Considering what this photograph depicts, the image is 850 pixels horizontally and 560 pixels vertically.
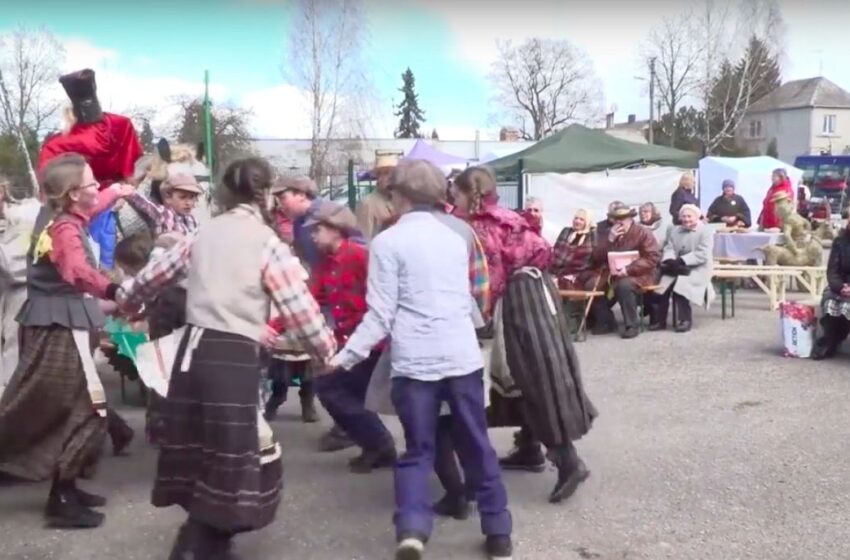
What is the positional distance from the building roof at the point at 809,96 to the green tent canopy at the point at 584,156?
54.4 metres

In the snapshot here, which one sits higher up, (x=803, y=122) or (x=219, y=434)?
(x=803, y=122)

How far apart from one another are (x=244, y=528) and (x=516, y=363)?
63.8 inches

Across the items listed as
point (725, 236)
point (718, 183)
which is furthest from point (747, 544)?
point (718, 183)

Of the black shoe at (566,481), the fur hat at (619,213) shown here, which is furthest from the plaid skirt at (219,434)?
the fur hat at (619,213)

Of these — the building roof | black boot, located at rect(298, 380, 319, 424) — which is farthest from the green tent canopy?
the building roof

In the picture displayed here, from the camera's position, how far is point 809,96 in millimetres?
68875

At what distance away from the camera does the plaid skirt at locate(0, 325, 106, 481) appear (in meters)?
4.57

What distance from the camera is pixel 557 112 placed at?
5534cm

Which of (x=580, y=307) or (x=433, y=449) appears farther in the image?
(x=580, y=307)

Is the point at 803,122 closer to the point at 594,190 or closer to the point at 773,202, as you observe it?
the point at 594,190

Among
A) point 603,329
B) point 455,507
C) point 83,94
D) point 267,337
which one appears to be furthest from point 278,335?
point 603,329

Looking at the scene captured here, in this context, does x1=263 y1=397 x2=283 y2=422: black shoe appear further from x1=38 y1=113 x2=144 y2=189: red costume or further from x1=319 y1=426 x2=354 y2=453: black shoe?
x1=38 y1=113 x2=144 y2=189: red costume

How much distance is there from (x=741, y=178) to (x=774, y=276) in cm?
1129

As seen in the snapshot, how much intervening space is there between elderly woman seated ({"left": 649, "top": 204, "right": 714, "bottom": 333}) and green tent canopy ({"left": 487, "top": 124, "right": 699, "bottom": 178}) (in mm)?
4505
